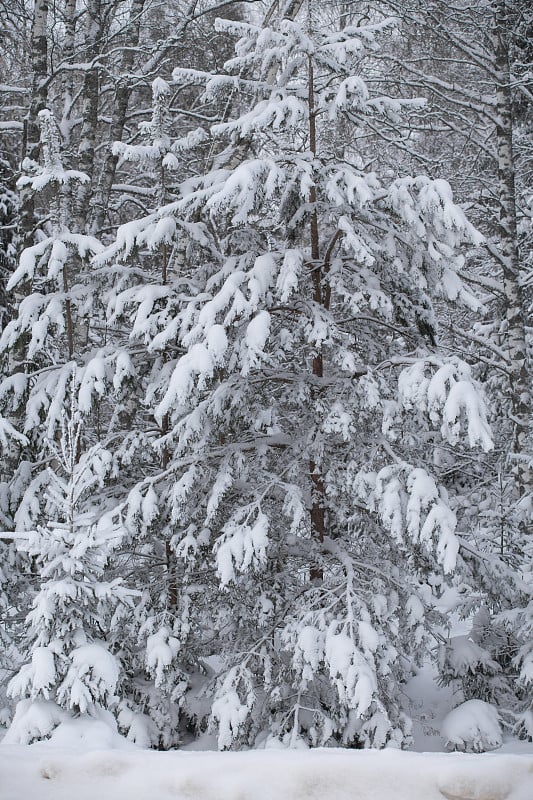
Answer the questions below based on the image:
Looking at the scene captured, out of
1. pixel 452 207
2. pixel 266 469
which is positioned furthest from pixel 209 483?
pixel 452 207

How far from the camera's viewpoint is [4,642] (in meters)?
8.52

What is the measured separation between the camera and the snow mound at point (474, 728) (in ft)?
22.1

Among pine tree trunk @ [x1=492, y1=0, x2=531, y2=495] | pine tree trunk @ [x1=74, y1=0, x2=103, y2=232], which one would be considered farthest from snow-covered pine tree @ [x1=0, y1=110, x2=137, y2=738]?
pine tree trunk @ [x1=492, y1=0, x2=531, y2=495]

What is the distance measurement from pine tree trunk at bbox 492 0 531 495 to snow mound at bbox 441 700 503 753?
3250mm

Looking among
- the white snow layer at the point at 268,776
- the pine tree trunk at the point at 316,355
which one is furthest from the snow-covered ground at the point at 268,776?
the pine tree trunk at the point at 316,355

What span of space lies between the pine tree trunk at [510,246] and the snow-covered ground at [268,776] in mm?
6742

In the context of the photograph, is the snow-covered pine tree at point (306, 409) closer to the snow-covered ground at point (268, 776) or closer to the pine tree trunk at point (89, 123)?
the snow-covered ground at point (268, 776)

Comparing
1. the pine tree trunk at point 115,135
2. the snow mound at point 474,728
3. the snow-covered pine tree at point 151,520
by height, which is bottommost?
the snow mound at point 474,728

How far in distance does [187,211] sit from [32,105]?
15.0 ft

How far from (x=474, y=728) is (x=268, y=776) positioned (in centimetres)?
463

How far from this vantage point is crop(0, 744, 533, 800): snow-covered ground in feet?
9.55

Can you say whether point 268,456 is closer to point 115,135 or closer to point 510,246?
point 510,246

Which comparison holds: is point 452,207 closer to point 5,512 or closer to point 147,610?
point 147,610

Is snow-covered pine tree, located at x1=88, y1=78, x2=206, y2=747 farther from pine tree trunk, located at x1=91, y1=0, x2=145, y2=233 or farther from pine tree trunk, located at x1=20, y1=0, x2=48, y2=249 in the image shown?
pine tree trunk, located at x1=91, y1=0, x2=145, y2=233
